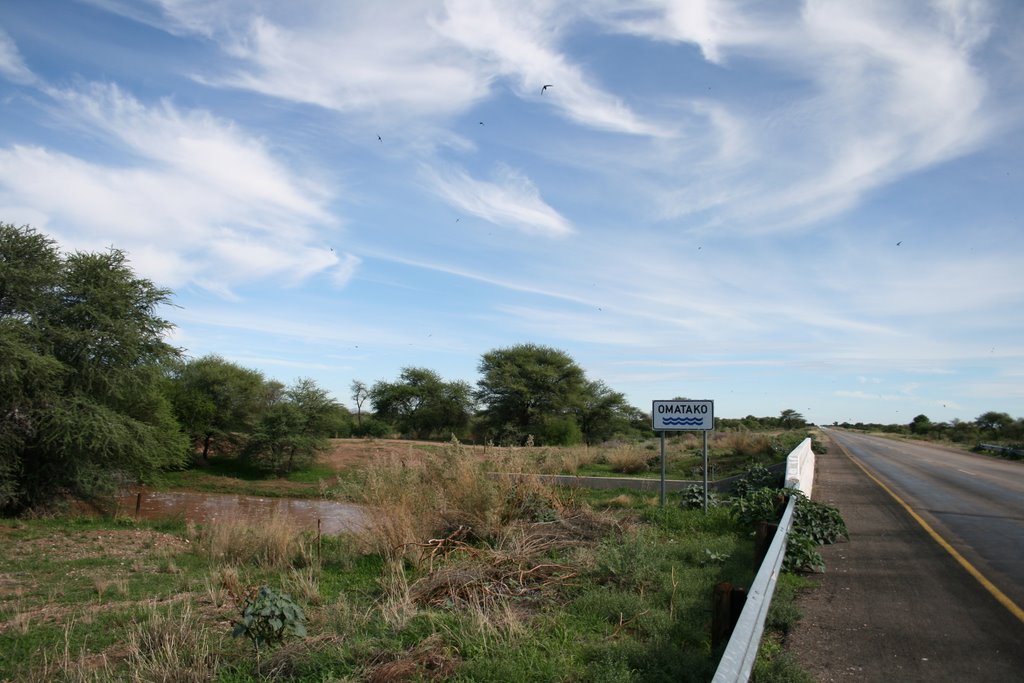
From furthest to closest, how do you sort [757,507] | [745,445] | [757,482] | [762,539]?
1. [745,445]
2. [757,482]
3. [757,507]
4. [762,539]

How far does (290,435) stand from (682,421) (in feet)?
95.5

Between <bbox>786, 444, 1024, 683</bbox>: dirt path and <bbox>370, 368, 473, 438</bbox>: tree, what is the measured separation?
57.2m

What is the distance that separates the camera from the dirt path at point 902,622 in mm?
5516

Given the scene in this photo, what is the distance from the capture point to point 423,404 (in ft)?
241

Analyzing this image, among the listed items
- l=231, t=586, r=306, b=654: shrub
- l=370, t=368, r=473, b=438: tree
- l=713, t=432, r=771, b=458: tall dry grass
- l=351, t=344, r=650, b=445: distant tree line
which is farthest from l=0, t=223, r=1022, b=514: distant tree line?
l=370, t=368, r=473, b=438: tree

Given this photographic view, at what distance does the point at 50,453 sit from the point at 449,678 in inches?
969

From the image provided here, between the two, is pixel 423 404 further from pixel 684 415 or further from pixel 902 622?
pixel 902 622

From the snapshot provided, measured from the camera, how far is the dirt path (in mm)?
5516

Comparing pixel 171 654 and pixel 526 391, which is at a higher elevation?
pixel 526 391

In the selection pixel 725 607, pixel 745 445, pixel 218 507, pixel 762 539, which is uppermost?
pixel 745 445

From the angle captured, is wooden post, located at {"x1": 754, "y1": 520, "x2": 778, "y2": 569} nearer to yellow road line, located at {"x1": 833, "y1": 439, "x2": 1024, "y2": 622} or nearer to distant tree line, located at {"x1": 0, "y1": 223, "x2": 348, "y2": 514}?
yellow road line, located at {"x1": 833, "y1": 439, "x2": 1024, "y2": 622}

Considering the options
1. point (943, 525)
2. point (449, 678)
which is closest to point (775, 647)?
point (449, 678)

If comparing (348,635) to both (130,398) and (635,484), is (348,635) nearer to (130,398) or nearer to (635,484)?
(635,484)

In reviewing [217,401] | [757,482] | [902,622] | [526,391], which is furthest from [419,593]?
[526,391]
